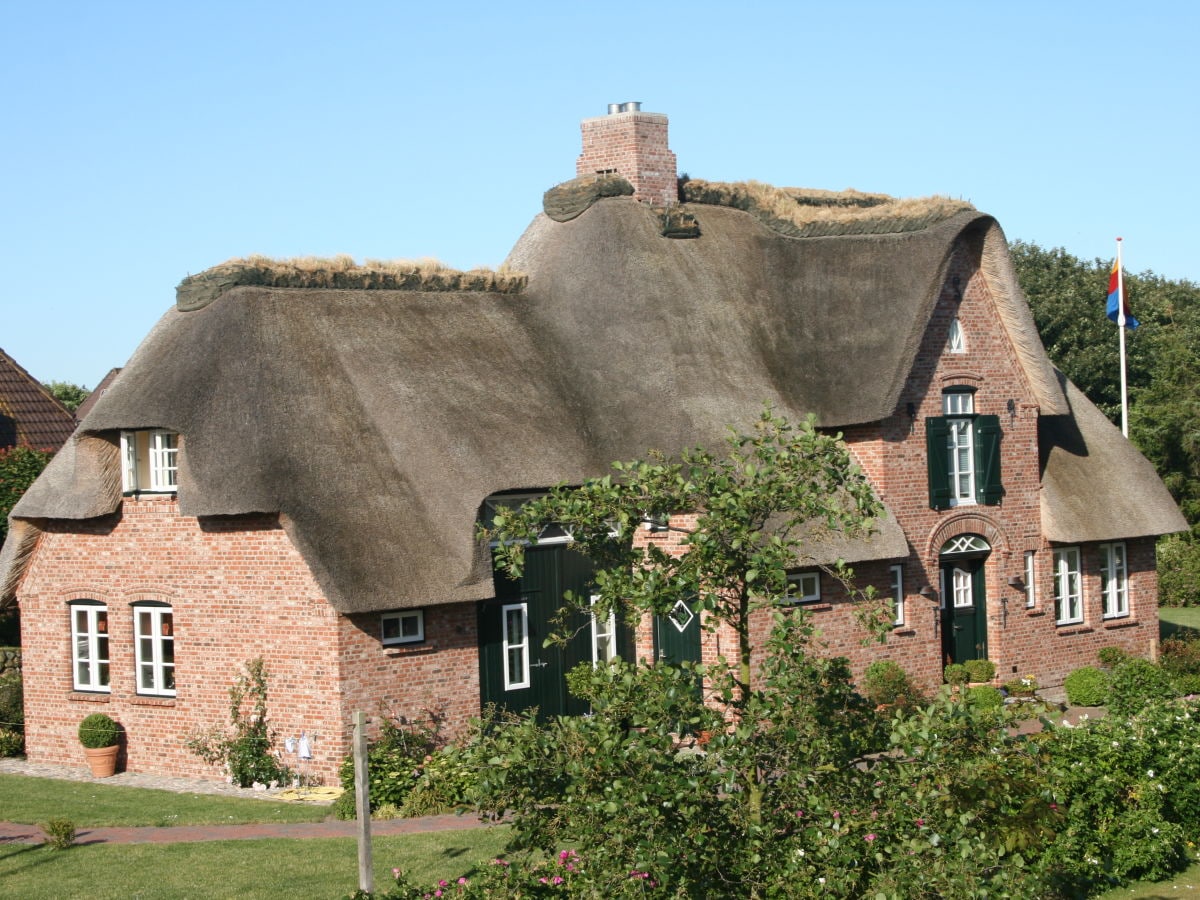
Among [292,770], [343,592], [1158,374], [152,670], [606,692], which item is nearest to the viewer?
[606,692]

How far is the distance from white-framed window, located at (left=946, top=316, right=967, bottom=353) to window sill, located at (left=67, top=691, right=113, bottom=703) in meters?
14.0

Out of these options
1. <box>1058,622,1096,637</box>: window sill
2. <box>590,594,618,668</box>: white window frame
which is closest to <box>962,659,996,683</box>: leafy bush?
<box>1058,622,1096,637</box>: window sill

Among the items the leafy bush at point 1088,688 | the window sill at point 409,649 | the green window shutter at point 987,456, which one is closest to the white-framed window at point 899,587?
the green window shutter at point 987,456

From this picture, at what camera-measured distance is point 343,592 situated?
1786cm

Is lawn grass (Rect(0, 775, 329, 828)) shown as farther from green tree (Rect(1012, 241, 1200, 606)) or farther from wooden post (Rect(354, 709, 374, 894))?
green tree (Rect(1012, 241, 1200, 606))

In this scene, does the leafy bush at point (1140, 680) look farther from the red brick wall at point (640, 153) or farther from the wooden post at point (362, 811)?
the wooden post at point (362, 811)

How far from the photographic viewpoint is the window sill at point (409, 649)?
19.0 meters

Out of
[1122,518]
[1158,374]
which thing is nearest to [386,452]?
[1122,518]

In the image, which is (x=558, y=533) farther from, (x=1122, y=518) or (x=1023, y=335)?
(x=1122, y=518)

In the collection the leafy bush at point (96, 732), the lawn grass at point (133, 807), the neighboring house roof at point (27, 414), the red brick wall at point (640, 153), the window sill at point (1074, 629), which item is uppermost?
the red brick wall at point (640, 153)

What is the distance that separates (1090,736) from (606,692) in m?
7.30

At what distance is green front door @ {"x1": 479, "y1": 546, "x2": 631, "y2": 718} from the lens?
20.2 metres

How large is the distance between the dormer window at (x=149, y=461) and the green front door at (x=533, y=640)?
4.74 m

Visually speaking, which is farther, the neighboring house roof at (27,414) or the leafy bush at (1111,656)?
the neighboring house roof at (27,414)
